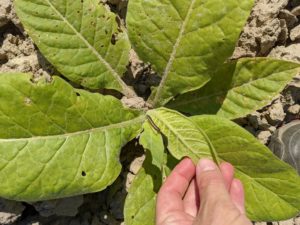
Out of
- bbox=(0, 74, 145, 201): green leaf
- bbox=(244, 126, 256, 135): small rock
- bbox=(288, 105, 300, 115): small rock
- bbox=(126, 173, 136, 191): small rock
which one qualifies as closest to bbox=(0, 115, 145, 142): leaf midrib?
bbox=(0, 74, 145, 201): green leaf

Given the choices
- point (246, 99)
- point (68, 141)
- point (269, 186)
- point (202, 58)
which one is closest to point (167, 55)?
point (202, 58)

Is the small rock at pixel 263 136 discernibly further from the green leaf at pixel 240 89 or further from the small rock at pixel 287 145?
the green leaf at pixel 240 89

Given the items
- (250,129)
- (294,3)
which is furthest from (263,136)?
(294,3)

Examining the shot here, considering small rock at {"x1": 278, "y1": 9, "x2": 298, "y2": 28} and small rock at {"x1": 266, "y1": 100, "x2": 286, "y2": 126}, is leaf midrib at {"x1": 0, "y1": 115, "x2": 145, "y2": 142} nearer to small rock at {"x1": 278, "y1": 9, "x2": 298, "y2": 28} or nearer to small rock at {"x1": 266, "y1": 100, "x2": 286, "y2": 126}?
small rock at {"x1": 266, "y1": 100, "x2": 286, "y2": 126}

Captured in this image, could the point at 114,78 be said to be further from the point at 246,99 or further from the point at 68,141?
the point at 246,99

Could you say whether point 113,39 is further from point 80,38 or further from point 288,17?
point 288,17

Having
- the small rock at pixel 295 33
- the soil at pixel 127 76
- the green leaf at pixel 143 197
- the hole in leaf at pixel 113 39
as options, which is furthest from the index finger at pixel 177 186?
the small rock at pixel 295 33
